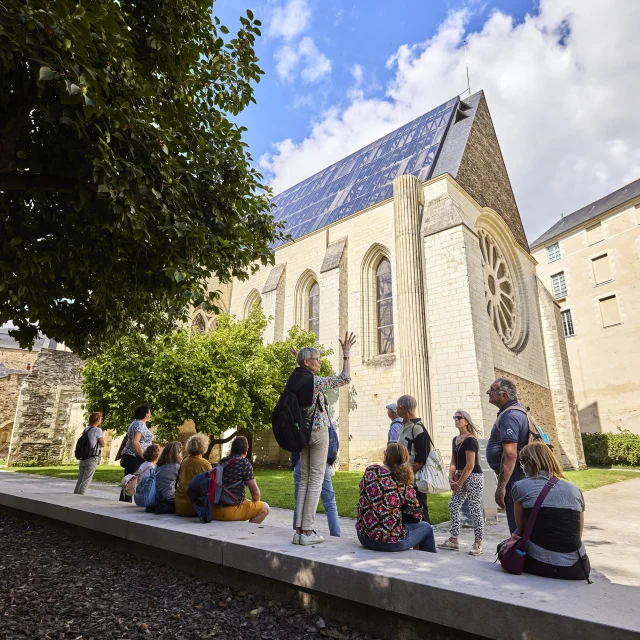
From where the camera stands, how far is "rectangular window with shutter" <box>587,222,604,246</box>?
26.8 meters

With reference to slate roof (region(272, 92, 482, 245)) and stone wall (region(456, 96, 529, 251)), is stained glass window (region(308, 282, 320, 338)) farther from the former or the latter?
stone wall (region(456, 96, 529, 251))

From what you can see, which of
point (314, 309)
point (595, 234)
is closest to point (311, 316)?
point (314, 309)

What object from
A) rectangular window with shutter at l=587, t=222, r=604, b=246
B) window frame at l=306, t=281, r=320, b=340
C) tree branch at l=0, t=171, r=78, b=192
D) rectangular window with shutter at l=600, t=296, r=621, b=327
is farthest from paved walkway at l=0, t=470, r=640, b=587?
rectangular window with shutter at l=587, t=222, r=604, b=246

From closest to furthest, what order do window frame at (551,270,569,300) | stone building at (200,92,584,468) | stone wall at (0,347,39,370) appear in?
stone building at (200,92,584,468), window frame at (551,270,569,300), stone wall at (0,347,39,370)

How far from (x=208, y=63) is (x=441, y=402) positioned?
10943mm

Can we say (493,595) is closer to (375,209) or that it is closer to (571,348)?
(375,209)

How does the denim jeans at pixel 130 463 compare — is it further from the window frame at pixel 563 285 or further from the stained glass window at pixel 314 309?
the window frame at pixel 563 285

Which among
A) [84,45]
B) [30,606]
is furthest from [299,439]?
[84,45]

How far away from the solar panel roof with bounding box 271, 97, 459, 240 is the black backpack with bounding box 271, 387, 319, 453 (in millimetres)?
16242

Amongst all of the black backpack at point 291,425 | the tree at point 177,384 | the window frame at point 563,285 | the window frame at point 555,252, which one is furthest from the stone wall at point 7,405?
the window frame at point 555,252

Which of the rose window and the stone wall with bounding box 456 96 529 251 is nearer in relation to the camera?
the rose window

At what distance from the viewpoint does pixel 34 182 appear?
415 cm

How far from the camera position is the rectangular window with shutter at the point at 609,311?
81.4ft

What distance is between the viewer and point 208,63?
5.52 metres
